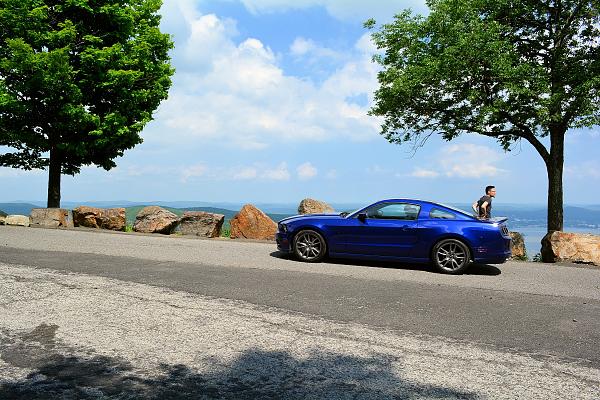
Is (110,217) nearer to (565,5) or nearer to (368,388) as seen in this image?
(368,388)

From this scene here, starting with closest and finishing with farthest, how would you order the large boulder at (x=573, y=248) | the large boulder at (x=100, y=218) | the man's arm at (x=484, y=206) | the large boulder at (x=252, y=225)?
the large boulder at (x=573, y=248) < the man's arm at (x=484, y=206) < the large boulder at (x=252, y=225) < the large boulder at (x=100, y=218)

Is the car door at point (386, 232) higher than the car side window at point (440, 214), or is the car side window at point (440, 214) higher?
the car side window at point (440, 214)

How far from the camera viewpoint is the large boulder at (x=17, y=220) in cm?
1806

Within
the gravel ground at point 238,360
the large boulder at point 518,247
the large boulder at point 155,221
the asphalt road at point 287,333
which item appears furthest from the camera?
the large boulder at point 155,221

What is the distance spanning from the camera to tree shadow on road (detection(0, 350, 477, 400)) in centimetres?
347

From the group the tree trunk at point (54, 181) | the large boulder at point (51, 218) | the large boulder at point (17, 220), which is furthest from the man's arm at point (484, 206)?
the tree trunk at point (54, 181)

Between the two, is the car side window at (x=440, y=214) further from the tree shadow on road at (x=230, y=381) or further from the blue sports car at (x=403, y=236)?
the tree shadow on road at (x=230, y=381)

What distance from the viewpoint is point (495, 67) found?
17219 mm

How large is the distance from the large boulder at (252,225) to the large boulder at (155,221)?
2.54 m

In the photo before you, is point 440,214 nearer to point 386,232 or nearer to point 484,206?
point 386,232

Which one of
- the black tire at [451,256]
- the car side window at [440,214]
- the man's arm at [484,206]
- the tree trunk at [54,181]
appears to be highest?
the tree trunk at [54,181]

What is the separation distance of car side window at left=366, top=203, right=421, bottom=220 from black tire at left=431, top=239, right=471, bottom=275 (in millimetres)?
845

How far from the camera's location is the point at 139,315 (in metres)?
5.54

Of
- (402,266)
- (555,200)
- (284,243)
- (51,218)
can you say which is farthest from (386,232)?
(51,218)
